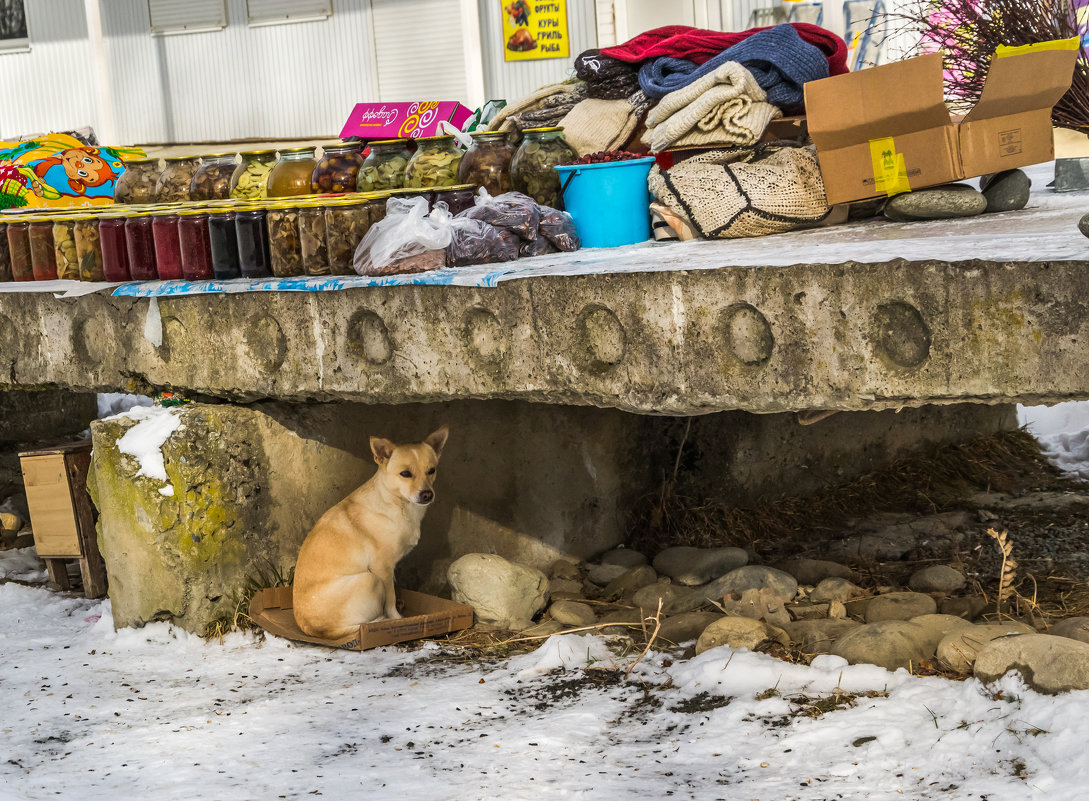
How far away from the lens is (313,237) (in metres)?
3.90

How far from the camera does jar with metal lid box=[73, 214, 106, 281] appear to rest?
14.6 feet

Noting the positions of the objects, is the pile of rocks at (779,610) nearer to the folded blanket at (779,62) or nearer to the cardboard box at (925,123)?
the cardboard box at (925,123)

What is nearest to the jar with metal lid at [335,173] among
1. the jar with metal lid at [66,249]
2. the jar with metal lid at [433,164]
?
the jar with metal lid at [433,164]

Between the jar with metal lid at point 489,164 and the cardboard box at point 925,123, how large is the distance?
1.26 metres

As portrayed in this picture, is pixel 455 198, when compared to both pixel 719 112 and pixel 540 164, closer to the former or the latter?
pixel 540 164

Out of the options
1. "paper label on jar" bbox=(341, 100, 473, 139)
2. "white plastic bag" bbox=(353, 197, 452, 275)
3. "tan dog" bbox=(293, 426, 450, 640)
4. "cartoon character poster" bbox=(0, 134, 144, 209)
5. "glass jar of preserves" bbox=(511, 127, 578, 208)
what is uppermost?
"paper label on jar" bbox=(341, 100, 473, 139)

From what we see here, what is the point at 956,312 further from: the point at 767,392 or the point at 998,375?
the point at 767,392

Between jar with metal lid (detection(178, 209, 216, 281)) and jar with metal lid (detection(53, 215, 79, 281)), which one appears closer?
jar with metal lid (detection(178, 209, 216, 281))

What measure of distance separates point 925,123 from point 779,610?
165cm

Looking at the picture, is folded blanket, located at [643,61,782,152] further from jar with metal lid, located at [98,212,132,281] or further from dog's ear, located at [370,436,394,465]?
jar with metal lid, located at [98,212,132,281]

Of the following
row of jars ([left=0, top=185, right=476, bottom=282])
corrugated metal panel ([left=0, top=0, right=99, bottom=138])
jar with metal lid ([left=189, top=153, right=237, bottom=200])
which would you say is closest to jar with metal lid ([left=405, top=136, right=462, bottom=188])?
row of jars ([left=0, top=185, right=476, bottom=282])

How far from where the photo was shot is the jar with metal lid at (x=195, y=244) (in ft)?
13.5

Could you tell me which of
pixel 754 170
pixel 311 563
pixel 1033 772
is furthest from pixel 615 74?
pixel 1033 772

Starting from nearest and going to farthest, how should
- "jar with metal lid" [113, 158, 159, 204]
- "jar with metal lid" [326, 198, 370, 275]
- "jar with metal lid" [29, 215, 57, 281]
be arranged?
"jar with metal lid" [326, 198, 370, 275] → "jar with metal lid" [29, 215, 57, 281] → "jar with metal lid" [113, 158, 159, 204]
